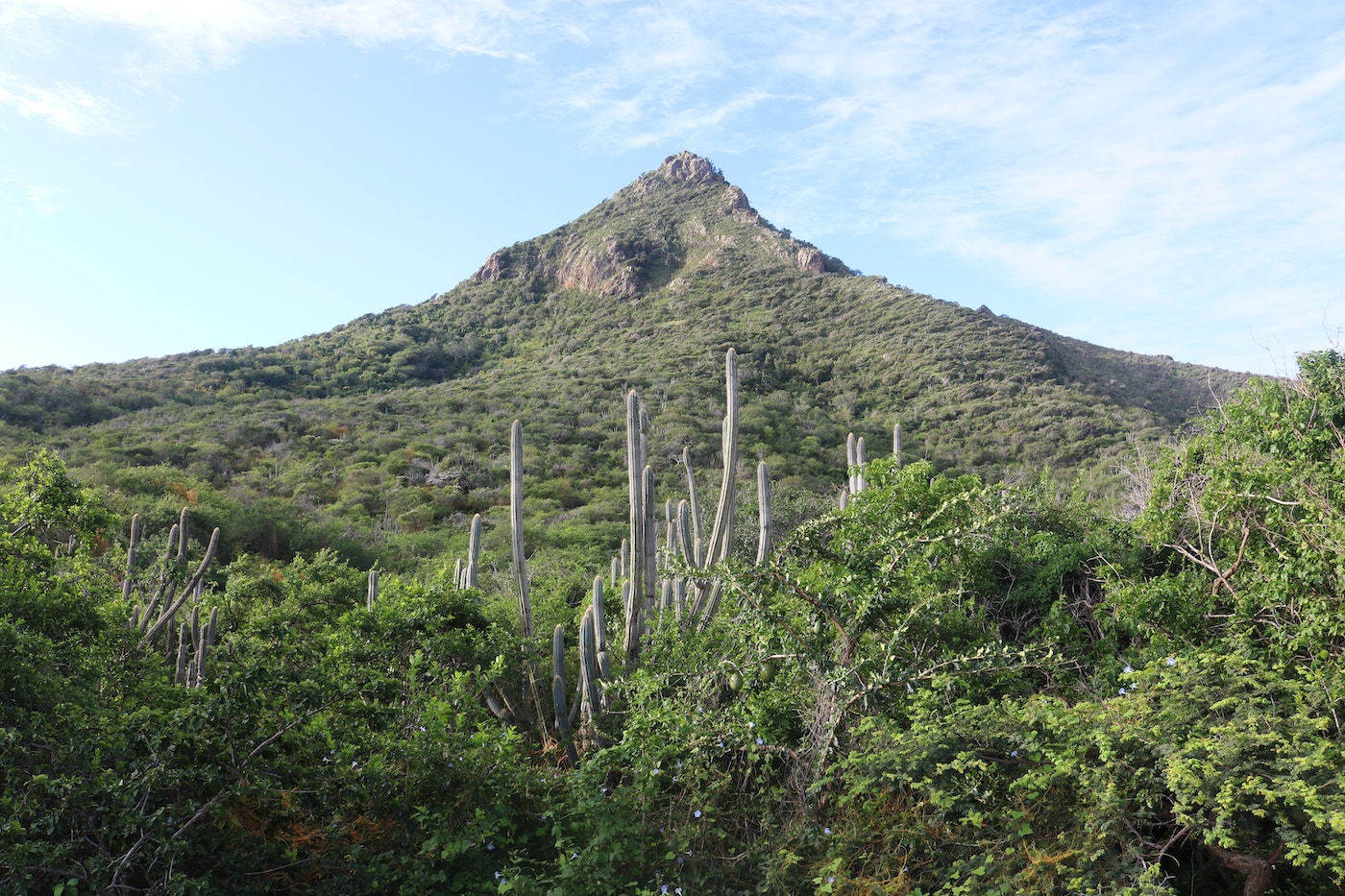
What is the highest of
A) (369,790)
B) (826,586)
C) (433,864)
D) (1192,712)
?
(826,586)

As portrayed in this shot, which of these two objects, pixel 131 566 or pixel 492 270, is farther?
pixel 492 270

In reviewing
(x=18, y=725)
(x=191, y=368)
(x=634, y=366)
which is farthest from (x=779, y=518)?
(x=191, y=368)

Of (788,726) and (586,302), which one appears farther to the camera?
(586,302)

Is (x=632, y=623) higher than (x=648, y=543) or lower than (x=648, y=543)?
lower

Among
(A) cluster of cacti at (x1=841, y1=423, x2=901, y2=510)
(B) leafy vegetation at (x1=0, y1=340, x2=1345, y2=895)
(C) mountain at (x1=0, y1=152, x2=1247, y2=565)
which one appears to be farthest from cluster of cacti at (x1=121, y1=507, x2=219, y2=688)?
(C) mountain at (x1=0, y1=152, x2=1247, y2=565)

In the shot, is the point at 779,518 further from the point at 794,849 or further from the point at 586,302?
the point at 586,302

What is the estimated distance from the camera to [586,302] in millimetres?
49375

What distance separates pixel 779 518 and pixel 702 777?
1356 cm

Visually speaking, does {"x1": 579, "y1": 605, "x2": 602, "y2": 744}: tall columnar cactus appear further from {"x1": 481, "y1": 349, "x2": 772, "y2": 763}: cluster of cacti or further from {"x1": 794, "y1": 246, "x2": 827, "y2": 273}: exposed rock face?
{"x1": 794, "y1": 246, "x2": 827, "y2": 273}: exposed rock face

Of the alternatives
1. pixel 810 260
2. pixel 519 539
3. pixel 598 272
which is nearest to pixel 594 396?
pixel 598 272

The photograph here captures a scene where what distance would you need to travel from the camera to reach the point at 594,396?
32062 mm

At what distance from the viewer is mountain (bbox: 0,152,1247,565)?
2323cm

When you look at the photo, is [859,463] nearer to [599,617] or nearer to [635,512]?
[635,512]

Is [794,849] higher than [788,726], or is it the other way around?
[788,726]
